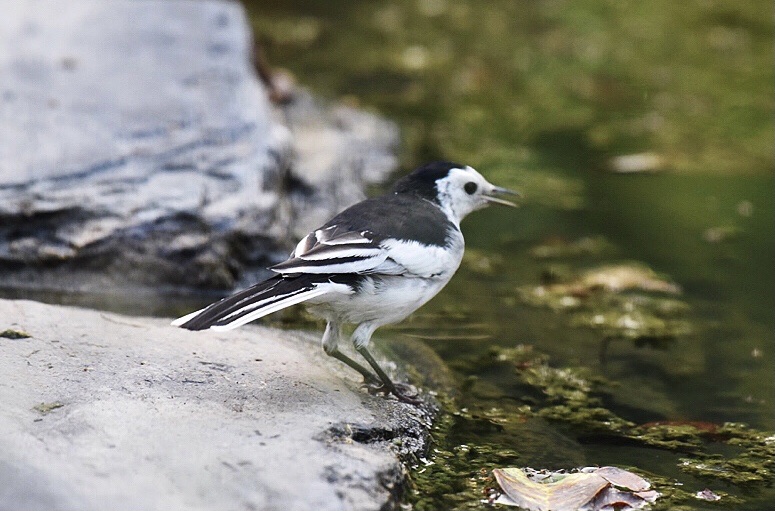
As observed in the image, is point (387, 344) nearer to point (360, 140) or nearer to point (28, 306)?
point (28, 306)

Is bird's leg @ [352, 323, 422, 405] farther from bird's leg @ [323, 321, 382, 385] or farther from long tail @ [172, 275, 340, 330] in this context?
long tail @ [172, 275, 340, 330]

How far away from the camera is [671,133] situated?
30.9 ft

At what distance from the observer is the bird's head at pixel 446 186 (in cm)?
507

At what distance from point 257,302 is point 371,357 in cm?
81

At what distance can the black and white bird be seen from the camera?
3.89m

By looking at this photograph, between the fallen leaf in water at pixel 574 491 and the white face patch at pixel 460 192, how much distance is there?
1.53 meters

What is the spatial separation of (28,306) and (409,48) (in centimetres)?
754

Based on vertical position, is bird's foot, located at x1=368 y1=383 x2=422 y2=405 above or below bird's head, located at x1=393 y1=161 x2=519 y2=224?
below

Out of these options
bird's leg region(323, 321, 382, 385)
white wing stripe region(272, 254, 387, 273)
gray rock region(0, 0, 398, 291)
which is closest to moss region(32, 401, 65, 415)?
white wing stripe region(272, 254, 387, 273)

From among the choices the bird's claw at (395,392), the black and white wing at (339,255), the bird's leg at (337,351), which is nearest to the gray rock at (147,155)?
the bird's leg at (337,351)

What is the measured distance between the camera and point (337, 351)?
4.59 m

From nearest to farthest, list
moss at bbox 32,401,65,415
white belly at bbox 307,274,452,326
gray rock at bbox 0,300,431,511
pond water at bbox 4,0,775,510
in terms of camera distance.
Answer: gray rock at bbox 0,300,431,511, moss at bbox 32,401,65,415, white belly at bbox 307,274,452,326, pond water at bbox 4,0,775,510

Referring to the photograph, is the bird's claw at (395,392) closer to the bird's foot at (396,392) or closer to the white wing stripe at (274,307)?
the bird's foot at (396,392)

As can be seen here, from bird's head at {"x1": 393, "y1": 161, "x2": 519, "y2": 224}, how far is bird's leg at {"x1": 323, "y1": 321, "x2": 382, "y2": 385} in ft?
2.91
